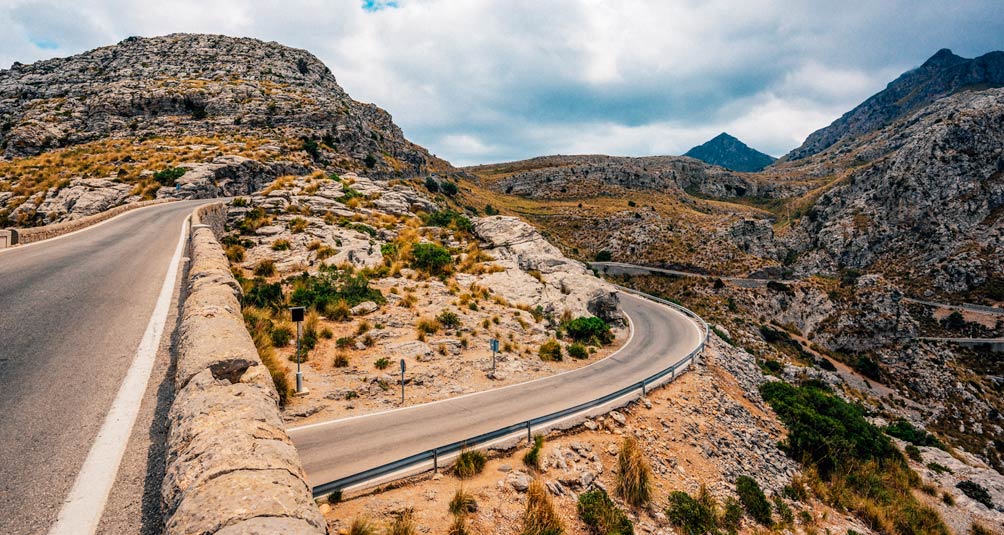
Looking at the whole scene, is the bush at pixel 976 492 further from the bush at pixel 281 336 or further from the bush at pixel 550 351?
the bush at pixel 281 336

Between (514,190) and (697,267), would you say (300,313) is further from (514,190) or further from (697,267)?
(514,190)

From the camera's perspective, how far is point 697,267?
70.2 m

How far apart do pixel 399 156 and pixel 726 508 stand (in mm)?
86045

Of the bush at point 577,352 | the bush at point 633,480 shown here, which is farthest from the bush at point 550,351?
the bush at point 633,480

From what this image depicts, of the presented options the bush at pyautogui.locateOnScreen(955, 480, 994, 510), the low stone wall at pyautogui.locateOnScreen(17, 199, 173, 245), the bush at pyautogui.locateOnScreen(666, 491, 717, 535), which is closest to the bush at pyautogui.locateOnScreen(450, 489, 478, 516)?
the bush at pyautogui.locateOnScreen(666, 491, 717, 535)

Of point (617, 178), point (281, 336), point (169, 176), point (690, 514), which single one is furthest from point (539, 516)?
point (617, 178)

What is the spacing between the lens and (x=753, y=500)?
12109 mm

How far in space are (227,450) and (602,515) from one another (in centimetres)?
828

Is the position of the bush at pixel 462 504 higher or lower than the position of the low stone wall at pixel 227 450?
lower

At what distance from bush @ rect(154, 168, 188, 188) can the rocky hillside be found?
0.08 m

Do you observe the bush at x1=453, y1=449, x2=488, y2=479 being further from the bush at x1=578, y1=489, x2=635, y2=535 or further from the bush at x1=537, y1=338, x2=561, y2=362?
the bush at x1=537, y1=338, x2=561, y2=362

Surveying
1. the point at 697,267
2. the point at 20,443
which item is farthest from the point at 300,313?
the point at 697,267

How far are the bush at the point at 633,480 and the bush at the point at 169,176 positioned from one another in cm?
4411

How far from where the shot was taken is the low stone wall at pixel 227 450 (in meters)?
3.06
